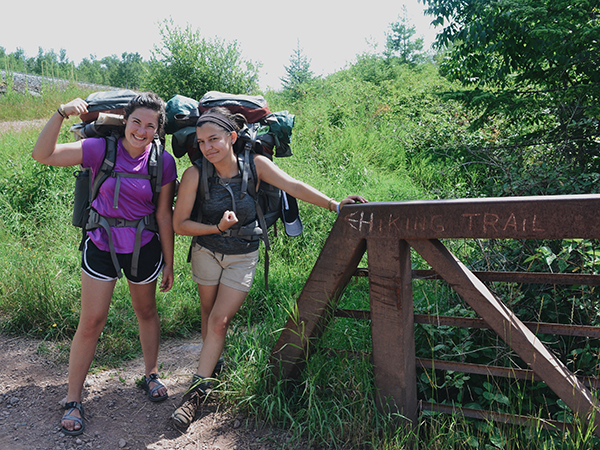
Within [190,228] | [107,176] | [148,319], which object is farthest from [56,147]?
[148,319]

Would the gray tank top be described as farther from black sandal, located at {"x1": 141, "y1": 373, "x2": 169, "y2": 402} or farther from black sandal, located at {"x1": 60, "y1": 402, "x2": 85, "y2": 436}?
black sandal, located at {"x1": 60, "y1": 402, "x2": 85, "y2": 436}

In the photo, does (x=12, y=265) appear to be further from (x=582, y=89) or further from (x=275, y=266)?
(x=582, y=89)

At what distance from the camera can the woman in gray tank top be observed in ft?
9.00

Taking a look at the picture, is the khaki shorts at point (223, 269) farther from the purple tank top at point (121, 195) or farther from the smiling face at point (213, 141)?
the smiling face at point (213, 141)

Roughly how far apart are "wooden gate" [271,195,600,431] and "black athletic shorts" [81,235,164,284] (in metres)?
1.06

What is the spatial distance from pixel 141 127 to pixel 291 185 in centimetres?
105

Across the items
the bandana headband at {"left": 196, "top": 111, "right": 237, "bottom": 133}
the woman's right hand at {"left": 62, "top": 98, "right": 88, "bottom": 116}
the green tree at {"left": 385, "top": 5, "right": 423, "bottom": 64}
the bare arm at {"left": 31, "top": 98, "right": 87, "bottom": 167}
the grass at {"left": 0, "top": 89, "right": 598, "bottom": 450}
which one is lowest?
the grass at {"left": 0, "top": 89, "right": 598, "bottom": 450}

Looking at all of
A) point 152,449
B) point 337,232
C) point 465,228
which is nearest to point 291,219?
point 337,232

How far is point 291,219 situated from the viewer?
321 centimetres

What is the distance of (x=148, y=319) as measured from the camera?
315 centimetres

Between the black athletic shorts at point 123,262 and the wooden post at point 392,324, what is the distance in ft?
4.97

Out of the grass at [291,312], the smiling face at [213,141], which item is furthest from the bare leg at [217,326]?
the smiling face at [213,141]

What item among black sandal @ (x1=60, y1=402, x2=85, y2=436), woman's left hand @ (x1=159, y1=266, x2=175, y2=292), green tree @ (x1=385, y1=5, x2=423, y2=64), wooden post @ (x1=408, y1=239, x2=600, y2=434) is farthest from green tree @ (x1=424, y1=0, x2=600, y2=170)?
green tree @ (x1=385, y1=5, x2=423, y2=64)

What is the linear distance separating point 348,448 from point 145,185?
2.11 meters
